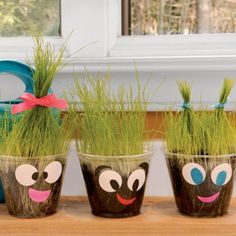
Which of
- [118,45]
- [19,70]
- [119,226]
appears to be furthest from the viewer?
[118,45]

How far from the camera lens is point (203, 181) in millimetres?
928

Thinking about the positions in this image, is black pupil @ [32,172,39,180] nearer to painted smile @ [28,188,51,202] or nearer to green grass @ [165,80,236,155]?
painted smile @ [28,188,51,202]

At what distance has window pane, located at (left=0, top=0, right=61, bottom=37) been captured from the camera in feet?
4.08

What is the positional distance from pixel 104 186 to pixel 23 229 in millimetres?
150

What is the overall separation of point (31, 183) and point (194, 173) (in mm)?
272

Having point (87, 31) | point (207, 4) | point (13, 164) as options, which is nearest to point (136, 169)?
point (13, 164)

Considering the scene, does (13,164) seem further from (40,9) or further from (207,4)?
(207,4)

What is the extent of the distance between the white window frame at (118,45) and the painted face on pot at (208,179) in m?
0.26

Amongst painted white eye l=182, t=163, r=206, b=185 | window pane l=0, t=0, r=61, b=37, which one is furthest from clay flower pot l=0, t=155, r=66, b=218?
window pane l=0, t=0, r=61, b=37

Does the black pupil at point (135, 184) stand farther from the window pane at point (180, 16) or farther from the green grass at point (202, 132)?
the window pane at point (180, 16)

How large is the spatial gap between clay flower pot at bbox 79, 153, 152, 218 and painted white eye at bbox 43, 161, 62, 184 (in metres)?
0.04

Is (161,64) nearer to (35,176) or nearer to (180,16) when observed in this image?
(180,16)

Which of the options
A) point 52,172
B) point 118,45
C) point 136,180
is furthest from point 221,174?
point 118,45

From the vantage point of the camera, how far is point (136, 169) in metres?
0.94
